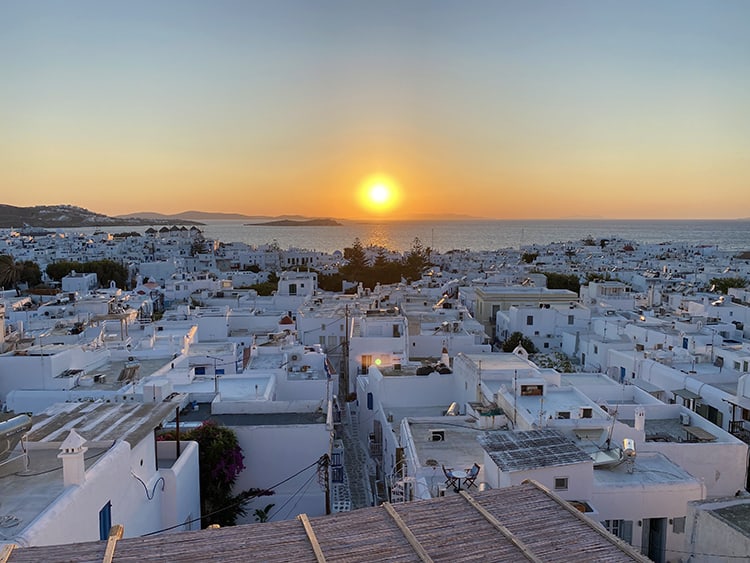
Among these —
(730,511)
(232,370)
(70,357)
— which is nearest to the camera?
(730,511)

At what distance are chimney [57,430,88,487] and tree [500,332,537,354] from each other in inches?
1050

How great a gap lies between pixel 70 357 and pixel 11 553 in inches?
617

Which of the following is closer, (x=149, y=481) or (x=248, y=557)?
(x=248, y=557)

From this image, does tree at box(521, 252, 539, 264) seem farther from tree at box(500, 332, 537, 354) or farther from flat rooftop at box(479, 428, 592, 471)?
flat rooftop at box(479, 428, 592, 471)

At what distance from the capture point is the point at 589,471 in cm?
1030

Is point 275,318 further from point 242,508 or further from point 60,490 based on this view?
point 60,490

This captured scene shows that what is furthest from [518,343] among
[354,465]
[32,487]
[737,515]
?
[32,487]

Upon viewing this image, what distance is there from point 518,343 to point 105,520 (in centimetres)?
2654

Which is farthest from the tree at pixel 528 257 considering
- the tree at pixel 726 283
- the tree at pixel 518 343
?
the tree at pixel 518 343

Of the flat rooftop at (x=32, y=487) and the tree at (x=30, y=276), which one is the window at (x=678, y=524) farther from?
the tree at (x=30, y=276)

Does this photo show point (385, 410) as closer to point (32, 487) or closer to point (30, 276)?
point (32, 487)

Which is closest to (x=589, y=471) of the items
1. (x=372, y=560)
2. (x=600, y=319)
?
(x=372, y=560)

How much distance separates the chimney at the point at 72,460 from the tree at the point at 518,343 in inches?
1050

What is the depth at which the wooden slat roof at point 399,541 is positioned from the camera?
16.6 ft
